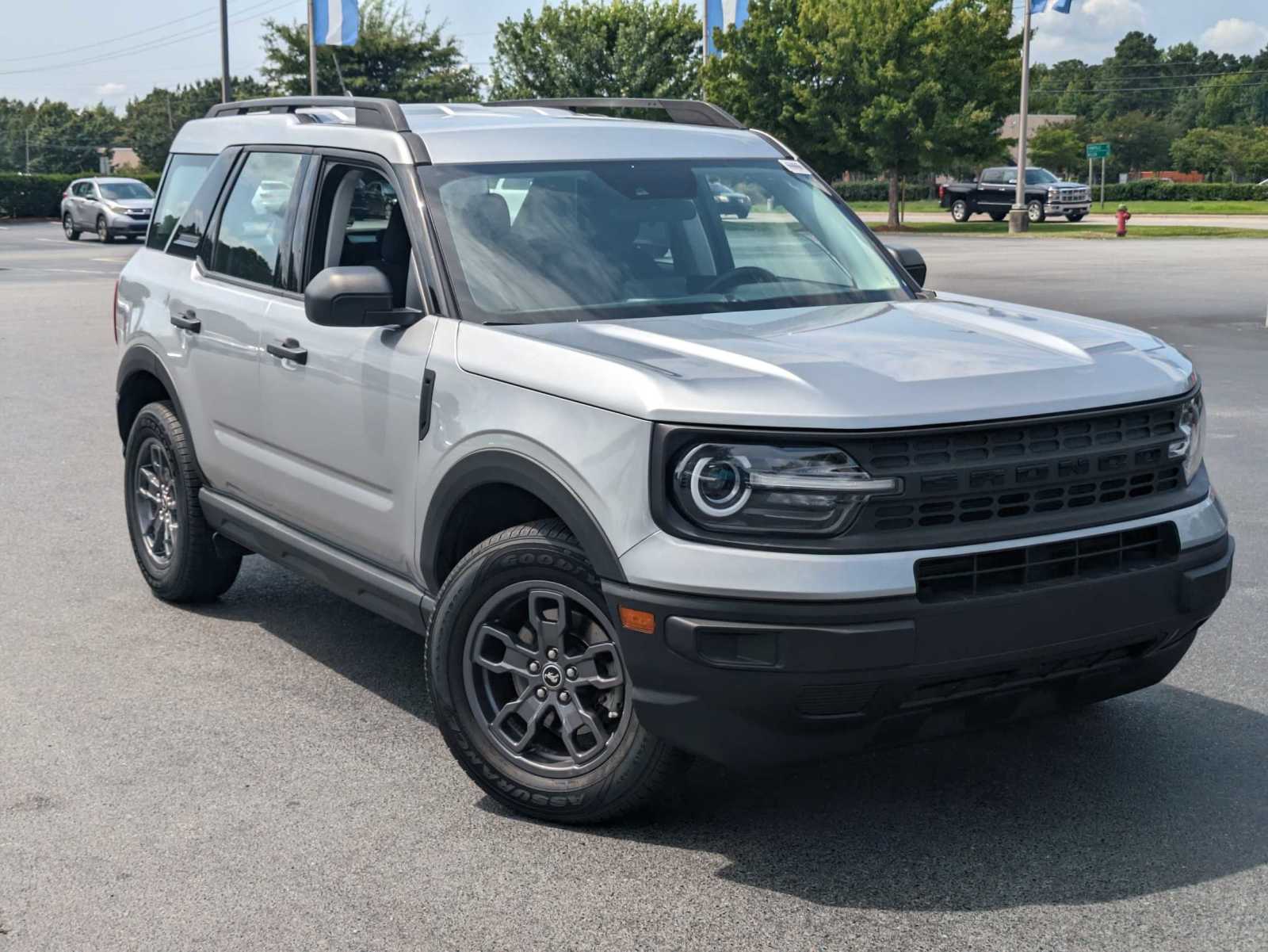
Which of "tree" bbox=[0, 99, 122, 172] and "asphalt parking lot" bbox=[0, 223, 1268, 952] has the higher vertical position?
"tree" bbox=[0, 99, 122, 172]

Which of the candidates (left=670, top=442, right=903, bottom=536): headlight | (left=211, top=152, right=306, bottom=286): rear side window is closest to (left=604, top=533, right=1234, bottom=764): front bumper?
(left=670, top=442, right=903, bottom=536): headlight

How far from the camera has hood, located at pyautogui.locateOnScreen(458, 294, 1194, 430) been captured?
12.1 ft

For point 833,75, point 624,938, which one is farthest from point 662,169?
point 833,75

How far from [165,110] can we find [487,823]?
505 ft

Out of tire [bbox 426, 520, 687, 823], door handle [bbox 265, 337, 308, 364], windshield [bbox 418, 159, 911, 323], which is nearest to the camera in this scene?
tire [bbox 426, 520, 687, 823]

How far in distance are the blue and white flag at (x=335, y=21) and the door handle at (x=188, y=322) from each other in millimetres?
39831

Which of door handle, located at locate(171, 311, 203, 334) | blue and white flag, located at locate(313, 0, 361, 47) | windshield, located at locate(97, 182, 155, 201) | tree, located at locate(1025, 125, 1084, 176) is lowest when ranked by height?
door handle, located at locate(171, 311, 203, 334)

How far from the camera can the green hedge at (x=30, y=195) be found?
59312 mm

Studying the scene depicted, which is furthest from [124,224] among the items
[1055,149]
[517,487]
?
[1055,149]

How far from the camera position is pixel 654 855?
4051 mm

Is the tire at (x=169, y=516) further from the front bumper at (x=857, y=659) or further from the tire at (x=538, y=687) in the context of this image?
the front bumper at (x=857, y=659)

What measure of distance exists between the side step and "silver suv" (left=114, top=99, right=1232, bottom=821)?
0.06 ft

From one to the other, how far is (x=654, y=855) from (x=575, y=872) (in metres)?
0.22

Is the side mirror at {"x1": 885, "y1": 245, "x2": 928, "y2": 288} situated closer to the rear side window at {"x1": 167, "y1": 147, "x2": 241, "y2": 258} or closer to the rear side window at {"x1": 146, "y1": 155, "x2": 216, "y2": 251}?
the rear side window at {"x1": 167, "y1": 147, "x2": 241, "y2": 258}
